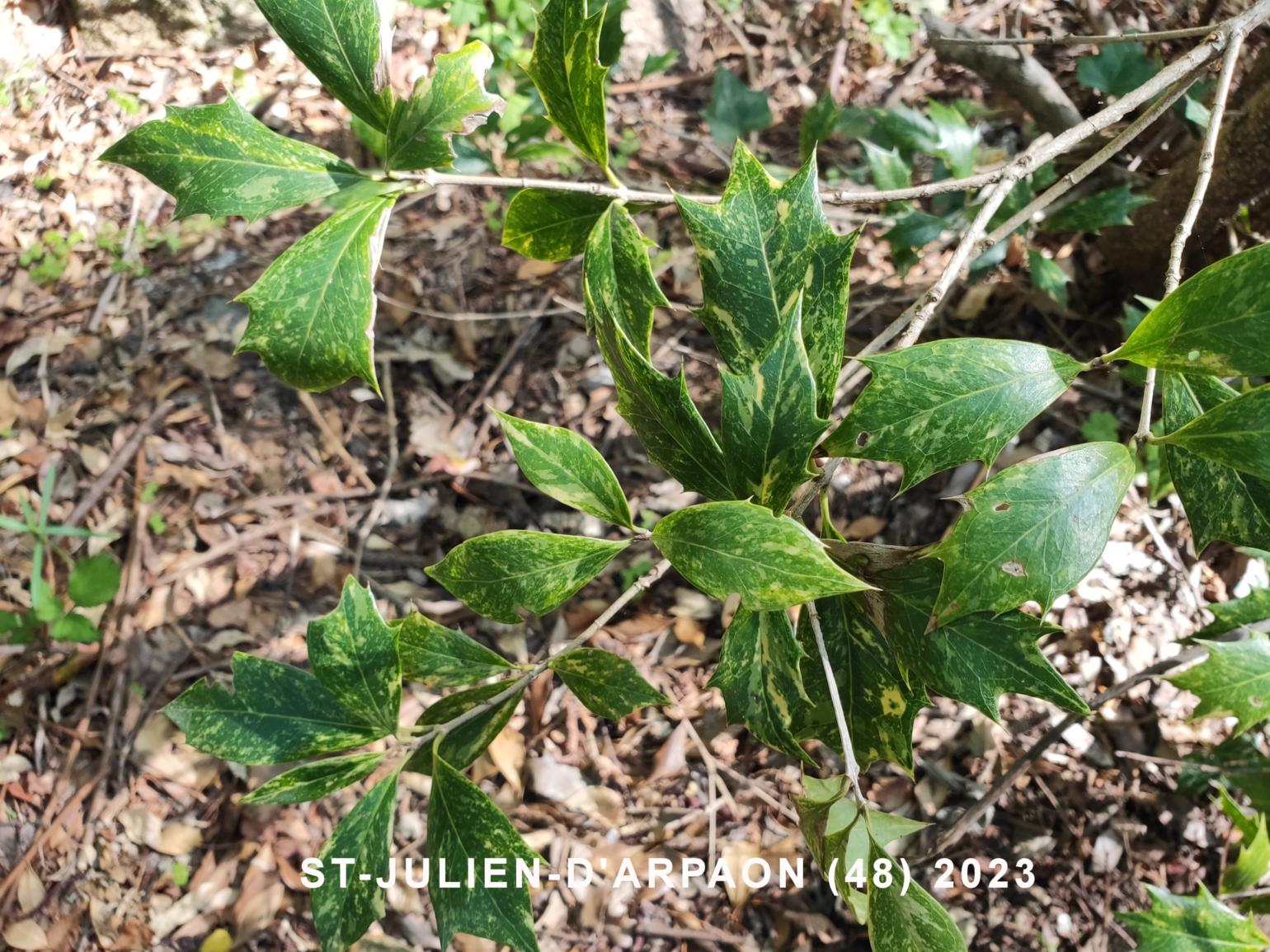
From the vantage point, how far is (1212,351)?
0.68 metres

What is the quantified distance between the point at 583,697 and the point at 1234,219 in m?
1.62

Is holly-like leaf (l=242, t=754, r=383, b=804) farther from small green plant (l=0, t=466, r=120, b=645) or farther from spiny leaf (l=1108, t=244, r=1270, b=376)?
small green plant (l=0, t=466, r=120, b=645)

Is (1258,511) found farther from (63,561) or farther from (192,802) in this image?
(63,561)

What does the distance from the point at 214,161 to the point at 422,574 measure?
122cm

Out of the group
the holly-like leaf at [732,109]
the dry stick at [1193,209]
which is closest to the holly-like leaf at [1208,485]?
the dry stick at [1193,209]

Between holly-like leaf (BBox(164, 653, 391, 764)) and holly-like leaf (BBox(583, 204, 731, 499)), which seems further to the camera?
holly-like leaf (BBox(164, 653, 391, 764))

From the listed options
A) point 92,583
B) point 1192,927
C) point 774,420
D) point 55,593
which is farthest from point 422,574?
point 1192,927

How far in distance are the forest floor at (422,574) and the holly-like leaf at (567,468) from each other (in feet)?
3.48

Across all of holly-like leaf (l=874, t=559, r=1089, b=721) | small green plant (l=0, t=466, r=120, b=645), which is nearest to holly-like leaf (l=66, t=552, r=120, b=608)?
small green plant (l=0, t=466, r=120, b=645)

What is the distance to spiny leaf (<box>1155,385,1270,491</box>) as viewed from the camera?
0.67m

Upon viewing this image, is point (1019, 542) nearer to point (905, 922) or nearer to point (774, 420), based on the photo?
point (774, 420)

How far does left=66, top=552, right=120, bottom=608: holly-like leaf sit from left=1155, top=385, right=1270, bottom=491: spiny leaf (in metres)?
1.91

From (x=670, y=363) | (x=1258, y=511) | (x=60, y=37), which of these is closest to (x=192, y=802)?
(x=670, y=363)

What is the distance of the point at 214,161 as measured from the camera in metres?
0.87
